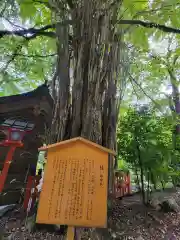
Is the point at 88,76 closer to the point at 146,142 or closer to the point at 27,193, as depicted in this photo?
the point at 146,142

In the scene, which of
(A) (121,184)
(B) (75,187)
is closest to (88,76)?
(B) (75,187)

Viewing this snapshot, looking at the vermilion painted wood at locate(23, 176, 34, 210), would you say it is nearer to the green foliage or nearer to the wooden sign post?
the wooden sign post

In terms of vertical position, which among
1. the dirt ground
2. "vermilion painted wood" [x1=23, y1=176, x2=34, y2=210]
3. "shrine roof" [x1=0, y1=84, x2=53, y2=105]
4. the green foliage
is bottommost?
the dirt ground

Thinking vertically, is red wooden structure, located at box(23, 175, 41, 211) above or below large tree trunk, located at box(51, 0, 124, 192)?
below

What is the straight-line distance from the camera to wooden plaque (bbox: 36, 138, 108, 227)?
1.51m

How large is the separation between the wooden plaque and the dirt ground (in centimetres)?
77

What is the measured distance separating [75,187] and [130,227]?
1600 mm

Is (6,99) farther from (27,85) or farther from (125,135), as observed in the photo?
(125,135)

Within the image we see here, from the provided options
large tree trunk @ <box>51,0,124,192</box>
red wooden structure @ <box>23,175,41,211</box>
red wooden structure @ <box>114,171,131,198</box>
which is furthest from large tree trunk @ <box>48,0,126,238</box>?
red wooden structure @ <box>114,171,131,198</box>

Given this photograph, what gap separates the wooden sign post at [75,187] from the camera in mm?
1507

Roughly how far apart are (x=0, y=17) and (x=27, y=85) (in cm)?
228

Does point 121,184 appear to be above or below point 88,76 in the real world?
below

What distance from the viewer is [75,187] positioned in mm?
1589

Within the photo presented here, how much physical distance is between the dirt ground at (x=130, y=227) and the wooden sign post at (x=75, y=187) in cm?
77
